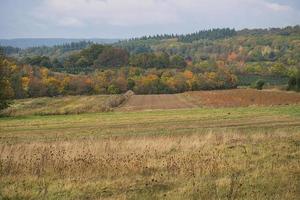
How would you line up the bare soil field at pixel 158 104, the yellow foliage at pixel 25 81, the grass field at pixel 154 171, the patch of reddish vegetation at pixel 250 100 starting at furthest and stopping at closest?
the yellow foliage at pixel 25 81 < the bare soil field at pixel 158 104 < the patch of reddish vegetation at pixel 250 100 < the grass field at pixel 154 171

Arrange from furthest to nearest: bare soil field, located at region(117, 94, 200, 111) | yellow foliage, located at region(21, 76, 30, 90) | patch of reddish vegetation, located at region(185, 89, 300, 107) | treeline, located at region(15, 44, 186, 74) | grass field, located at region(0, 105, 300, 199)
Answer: treeline, located at region(15, 44, 186, 74) < yellow foliage, located at region(21, 76, 30, 90) < bare soil field, located at region(117, 94, 200, 111) < patch of reddish vegetation, located at region(185, 89, 300, 107) < grass field, located at region(0, 105, 300, 199)

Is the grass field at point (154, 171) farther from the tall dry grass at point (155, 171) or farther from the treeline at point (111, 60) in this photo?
the treeline at point (111, 60)

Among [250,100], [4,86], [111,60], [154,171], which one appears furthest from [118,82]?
[154,171]

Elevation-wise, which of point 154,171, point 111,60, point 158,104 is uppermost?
point 154,171

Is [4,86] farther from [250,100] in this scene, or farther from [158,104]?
[250,100]

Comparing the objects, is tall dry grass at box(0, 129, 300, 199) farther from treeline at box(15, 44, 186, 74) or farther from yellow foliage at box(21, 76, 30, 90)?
treeline at box(15, 44, 186, 74)

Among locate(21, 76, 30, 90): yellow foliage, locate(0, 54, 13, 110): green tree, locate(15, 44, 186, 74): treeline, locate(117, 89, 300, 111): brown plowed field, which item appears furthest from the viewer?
locate(15, 44, 186, 74): treeline

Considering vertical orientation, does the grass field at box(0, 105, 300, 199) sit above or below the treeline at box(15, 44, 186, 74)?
above

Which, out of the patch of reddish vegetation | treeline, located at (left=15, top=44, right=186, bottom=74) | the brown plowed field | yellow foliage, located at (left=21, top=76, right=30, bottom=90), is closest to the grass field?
the brown plowed field

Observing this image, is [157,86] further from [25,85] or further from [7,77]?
[7,77]

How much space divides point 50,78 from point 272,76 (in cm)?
7910

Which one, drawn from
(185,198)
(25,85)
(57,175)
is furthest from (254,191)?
(25,85)

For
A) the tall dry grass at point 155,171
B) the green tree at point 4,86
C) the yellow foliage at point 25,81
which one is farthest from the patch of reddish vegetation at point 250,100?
the tall dry grass at point 155,171

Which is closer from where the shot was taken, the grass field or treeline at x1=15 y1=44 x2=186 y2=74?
the grass field
